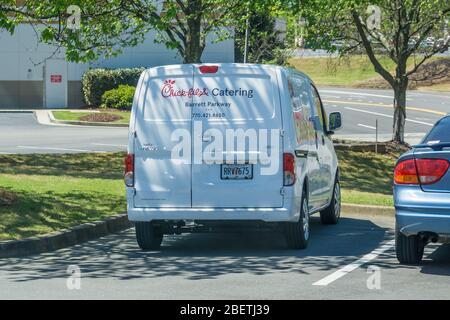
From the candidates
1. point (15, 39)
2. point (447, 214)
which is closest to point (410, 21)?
point (447, 214)

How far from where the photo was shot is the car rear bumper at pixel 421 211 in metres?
11.1

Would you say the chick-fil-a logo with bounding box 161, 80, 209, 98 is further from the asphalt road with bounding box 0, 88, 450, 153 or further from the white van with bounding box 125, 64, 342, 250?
the asphalt road with bounding box 0, 88, 450, 153

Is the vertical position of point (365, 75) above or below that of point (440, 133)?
below

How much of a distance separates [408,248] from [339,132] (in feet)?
96.9

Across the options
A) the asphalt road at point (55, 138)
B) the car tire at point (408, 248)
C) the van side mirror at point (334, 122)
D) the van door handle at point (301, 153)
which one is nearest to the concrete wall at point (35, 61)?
the asphalt road at point (55, 138)

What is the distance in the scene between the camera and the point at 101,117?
1709 inches

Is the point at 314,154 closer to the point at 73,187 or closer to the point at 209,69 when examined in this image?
the point at 209,69

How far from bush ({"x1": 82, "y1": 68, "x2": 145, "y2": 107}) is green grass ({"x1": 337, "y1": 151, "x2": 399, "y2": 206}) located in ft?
82.0

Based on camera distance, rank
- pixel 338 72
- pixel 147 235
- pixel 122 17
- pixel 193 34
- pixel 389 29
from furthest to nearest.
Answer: pixel 338 72
pixel 389 29
pixel 193 34
pixel 122 17
pixel 147 235

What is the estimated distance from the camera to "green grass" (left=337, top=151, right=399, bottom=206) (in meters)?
18.9

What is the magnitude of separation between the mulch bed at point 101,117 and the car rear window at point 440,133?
30966mm

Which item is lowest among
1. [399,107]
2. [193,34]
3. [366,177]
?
[366,177]

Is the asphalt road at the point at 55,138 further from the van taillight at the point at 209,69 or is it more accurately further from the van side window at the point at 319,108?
the van taillight at the point at 209,69

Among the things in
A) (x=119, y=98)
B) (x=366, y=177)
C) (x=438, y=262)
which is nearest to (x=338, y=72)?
(x=119, y=98)
